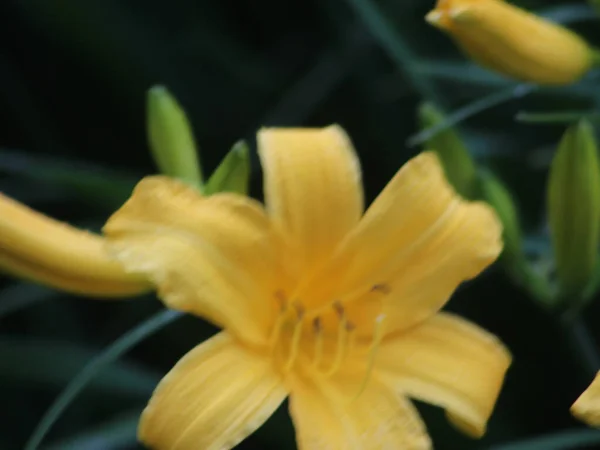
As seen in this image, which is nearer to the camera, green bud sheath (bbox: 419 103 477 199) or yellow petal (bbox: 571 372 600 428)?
yellow petal (bbox: 571 372 600 428)

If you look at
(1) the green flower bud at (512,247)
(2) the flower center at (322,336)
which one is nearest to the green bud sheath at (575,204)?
(1) the green flower bud at (512,247)

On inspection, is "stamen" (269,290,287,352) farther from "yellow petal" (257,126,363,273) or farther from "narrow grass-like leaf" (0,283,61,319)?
"narrow grass-like leaf" (0,283,61,319)

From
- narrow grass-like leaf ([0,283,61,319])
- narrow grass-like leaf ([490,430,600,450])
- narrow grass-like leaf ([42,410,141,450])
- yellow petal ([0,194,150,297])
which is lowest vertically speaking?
narrow grass-like leaf ([490,430,600,450])

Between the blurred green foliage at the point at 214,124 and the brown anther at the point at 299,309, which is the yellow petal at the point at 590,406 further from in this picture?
the blurred green foliage at the point at 214,124

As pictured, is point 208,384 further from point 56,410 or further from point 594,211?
point 594,211

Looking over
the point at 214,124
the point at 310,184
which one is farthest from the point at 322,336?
the point at 214,124

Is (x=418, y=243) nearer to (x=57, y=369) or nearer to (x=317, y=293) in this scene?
(x=317, y=293)

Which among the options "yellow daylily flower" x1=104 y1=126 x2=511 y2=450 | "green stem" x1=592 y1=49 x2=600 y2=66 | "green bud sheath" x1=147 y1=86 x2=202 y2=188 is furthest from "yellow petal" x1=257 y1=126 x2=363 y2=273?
"green stem" x1=592 y1=49 x2=600 y2=66
